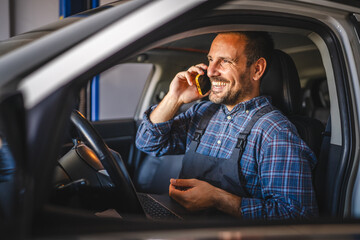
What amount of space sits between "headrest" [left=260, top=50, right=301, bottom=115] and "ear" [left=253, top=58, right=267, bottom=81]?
30mm

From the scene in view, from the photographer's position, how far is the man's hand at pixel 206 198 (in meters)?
1.27

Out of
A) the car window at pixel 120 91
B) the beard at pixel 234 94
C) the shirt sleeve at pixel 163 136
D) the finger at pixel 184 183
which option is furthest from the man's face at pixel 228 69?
the car window at pixel 120 91

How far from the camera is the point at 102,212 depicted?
1.08m

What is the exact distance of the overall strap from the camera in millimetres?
1597

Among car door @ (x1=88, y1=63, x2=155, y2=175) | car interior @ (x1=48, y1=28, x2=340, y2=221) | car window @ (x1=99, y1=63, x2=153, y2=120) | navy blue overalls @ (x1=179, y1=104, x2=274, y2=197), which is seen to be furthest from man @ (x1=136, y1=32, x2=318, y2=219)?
car window @ (x1=99, y1=63, x2=153, y2=120)

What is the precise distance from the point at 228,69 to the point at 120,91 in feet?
12.6

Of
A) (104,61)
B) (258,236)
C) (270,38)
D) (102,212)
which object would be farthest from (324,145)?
(104,61)

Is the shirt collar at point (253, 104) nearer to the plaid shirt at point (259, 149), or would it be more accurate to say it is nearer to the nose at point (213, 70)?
the plaid shirt at point (259, 149)

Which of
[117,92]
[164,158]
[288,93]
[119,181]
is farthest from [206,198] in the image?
[117,92]

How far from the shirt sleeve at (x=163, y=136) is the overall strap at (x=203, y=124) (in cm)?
12

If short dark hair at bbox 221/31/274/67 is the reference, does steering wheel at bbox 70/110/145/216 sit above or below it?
below

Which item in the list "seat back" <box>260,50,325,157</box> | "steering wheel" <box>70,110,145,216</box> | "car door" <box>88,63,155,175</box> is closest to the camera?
"steering wheel" <box>70,110,145,216</box>

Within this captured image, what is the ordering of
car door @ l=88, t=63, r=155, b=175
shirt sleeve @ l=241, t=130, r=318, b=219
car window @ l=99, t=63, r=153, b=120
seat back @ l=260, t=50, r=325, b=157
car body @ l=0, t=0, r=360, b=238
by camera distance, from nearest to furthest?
car body @ l=0, t=0, r=360, b=238
shirt sleeve @ l=241, t=130, r=318, b=219
seat back @ l=260, t=50, r=325, b=157
car door @ l=88, t=63, r=155, b=175
car window @ l=99, t=63, r=153, b=120

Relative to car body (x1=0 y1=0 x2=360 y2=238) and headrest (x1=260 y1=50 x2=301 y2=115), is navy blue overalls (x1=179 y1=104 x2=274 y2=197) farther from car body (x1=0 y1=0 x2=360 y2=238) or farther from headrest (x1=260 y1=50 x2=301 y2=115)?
car body (x1=0 y1=0 x2=360 y2=238)
